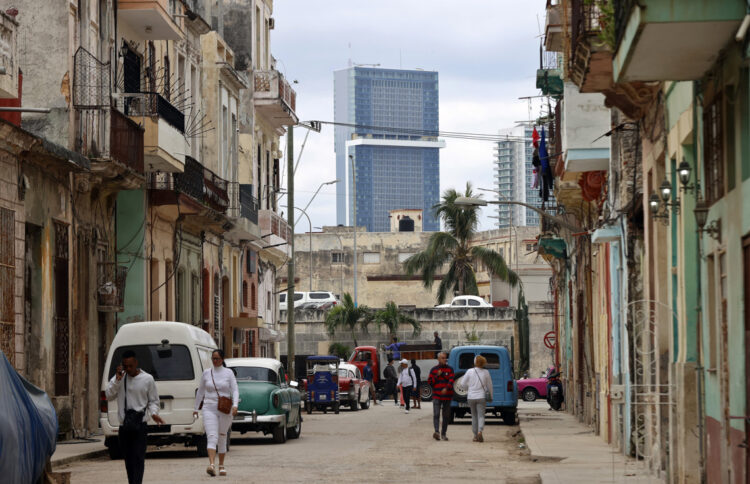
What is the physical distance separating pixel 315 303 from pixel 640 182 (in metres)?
62.5

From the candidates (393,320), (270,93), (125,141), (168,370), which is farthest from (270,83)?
(168,370)

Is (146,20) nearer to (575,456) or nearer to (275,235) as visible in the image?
(575,456)

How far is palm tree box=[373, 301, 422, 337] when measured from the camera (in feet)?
231

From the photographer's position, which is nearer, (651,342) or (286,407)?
(651,342)

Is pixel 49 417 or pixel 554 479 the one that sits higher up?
pixel 49 417

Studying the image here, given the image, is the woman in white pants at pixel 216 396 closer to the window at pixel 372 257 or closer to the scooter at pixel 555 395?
the scooter at pixel 555 395

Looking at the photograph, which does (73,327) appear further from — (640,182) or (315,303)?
(315,303)

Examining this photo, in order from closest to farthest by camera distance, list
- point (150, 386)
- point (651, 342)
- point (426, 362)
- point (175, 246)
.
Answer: point (150, 386)
point (651, 342)
point (175, 246)
point (426, 362)

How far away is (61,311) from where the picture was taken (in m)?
27.5

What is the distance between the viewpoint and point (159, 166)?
32.2m

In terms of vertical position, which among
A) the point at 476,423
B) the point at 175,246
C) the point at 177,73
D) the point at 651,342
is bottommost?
the point at 476,423

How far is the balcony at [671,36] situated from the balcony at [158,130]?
59.4 ft

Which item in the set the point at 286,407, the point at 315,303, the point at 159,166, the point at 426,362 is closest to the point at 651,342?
the point at 286,407

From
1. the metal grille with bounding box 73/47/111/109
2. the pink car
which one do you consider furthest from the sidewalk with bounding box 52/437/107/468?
the pink car
